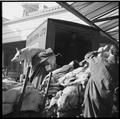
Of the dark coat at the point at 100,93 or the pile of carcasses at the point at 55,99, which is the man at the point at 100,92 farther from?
the pile of carcasses at the point at 55,99

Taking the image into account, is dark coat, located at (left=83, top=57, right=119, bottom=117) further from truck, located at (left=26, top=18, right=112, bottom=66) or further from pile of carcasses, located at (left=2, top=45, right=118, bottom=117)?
truck, located at (left=26, top=18, right=112, bottom=66)

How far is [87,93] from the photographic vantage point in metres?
2.39

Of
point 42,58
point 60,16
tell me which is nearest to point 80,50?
point 60,16

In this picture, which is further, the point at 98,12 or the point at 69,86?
the point at 98,12

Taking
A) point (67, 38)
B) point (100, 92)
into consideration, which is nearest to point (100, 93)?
point (100, 92)

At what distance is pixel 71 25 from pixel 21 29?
7.70 ft

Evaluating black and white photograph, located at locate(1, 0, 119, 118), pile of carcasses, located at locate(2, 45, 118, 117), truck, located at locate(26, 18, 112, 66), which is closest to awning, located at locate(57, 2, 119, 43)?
black and white photograph, located at locate(1, 0, 119, 118)

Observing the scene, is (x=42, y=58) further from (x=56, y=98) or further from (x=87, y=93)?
(x=87, y=93)

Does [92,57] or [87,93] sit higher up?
[92,57]

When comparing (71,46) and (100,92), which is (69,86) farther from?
(71,46)

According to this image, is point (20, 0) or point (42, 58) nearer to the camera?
point (20, 0)

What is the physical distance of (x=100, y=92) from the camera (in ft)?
7.64

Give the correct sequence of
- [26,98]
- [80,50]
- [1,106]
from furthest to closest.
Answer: [80,50], [26,98], [1,106]

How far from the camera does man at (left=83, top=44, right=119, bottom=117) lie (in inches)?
91.9
